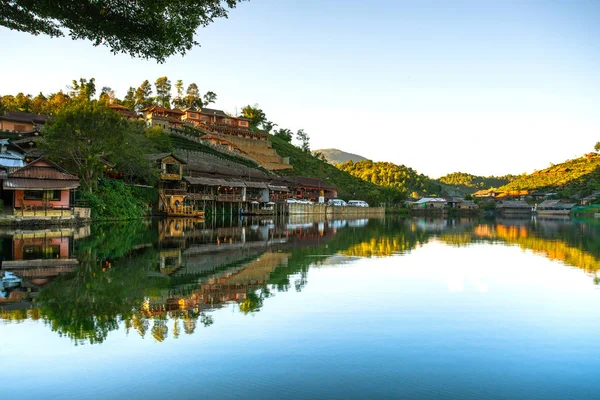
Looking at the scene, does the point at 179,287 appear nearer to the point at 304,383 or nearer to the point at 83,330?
the point at 83,330

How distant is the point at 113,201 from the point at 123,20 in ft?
110

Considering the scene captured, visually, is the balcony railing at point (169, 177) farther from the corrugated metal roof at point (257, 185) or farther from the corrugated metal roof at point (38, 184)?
the corrugated metal roof at point (38, 184)

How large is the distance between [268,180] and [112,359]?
66913mm

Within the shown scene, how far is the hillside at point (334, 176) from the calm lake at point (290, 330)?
79497 mm

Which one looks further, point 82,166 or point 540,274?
point 82,166

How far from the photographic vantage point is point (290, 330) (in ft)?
29.2

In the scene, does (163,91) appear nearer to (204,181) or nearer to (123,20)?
(204,181)

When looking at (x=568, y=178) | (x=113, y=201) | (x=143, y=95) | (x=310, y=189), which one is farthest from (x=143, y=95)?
(x=568, y=178)

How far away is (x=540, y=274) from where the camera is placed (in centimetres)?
1681

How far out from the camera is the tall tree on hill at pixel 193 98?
10744 centimetres

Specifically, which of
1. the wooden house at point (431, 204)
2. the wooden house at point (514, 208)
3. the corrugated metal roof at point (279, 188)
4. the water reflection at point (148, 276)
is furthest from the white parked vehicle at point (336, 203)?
the water reflection at point (148, 276)

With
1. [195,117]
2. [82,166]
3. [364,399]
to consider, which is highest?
[195,117]

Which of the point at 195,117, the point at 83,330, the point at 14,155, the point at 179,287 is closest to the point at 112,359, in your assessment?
the point at 83,330

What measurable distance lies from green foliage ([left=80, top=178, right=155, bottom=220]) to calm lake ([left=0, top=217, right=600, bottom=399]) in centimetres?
2098
